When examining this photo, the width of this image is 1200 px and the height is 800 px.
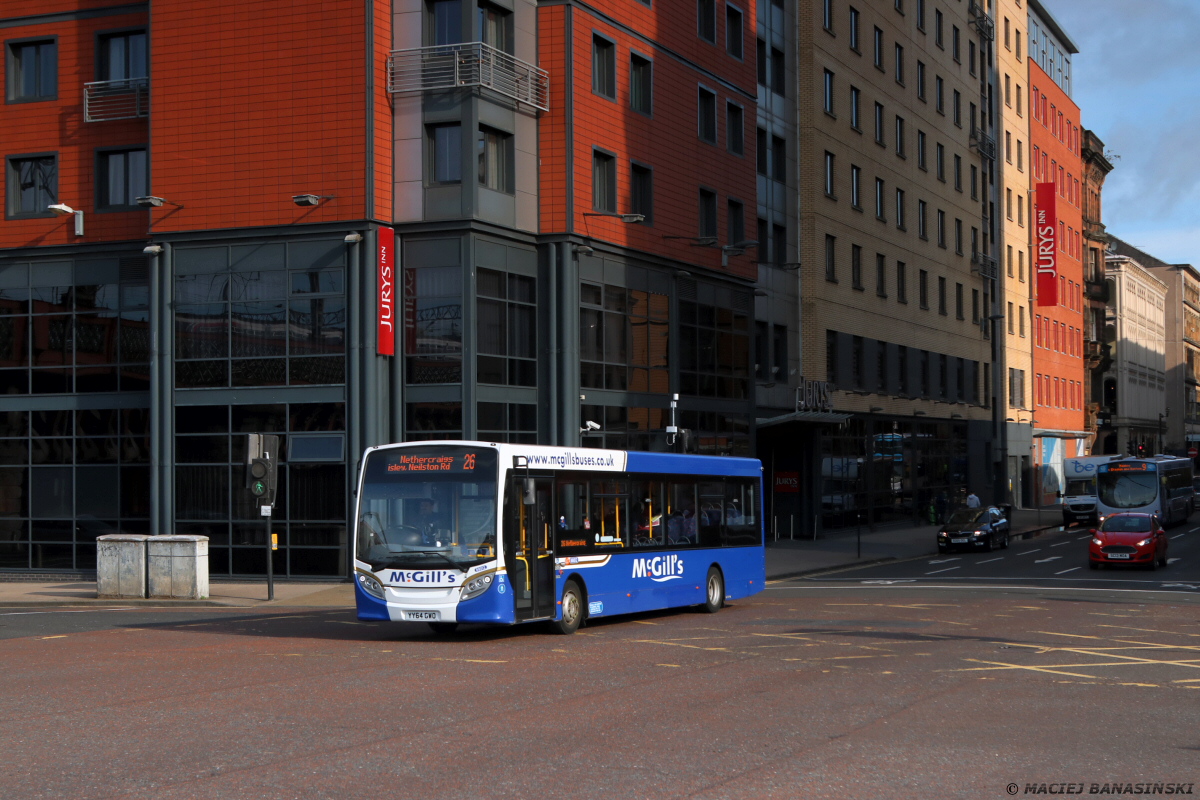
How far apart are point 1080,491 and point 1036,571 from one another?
29.3 meters

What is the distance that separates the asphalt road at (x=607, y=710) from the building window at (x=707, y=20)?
25811 mm

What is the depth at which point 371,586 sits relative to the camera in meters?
19.2

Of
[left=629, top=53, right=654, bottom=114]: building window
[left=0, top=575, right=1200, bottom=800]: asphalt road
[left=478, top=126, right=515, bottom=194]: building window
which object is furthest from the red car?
[left=478, top=126, right=515, bottom=194]: building window

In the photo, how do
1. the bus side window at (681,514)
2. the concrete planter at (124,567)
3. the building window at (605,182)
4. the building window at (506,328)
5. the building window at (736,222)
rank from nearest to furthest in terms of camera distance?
the bus side window at (681,514) < the concrete planter at (124,567) < the building window at (506,328) < the building window at (605,182) < the building window at (736,222)

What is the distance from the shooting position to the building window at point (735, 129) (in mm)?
44250

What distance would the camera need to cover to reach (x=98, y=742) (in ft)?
35.1

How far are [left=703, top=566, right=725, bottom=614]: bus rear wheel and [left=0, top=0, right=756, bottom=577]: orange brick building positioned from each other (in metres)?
9.96

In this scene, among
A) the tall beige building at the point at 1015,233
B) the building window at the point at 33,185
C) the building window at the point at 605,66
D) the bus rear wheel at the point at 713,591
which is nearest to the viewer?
the bus rear wheel at the point at 713,591

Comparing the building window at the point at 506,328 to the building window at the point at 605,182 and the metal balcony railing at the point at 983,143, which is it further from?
the metal balcony railing at the point at 983,143

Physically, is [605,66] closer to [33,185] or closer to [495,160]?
[495,160]

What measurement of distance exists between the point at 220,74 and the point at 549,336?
1034 centimetres

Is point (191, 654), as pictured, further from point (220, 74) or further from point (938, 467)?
point (938, 467)

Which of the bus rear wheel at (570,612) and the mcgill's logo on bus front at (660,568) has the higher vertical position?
the mcgill's logo on bus front at (660,568)

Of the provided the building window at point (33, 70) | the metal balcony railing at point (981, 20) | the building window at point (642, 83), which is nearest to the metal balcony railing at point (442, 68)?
the building window at point (642, 83)
